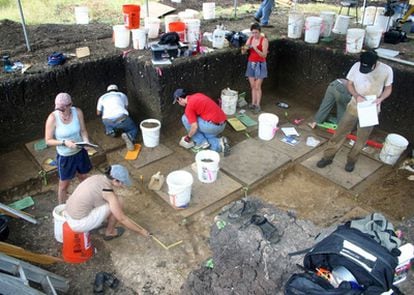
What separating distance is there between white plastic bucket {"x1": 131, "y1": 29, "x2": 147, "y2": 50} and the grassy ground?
328 centimetres

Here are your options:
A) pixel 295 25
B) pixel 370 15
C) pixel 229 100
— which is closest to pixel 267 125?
pixel 229 100

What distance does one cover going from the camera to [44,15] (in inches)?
415

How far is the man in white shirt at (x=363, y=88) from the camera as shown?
5012 mm

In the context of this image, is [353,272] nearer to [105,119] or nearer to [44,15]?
[105,119]

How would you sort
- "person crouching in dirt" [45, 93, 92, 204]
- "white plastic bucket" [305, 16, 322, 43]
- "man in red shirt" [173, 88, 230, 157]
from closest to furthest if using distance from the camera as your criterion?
"person crouching in dirt" [45, 93, 92, 204], "man in red shirt" [173, 88, 230, 157], "white plastic bucket" [305, 16, 322, 43]

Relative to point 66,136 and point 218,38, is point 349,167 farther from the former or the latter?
point 66,136

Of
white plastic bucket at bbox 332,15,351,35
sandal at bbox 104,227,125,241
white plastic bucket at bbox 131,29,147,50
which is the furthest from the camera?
white plastic bucket at bbox 332,15,351,35

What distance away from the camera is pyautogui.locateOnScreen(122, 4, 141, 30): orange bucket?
6.60 meters

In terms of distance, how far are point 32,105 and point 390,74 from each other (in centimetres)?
562

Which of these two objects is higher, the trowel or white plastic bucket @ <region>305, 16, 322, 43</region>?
white plastic bucket @ <region>305, 16, 322, 43</region>

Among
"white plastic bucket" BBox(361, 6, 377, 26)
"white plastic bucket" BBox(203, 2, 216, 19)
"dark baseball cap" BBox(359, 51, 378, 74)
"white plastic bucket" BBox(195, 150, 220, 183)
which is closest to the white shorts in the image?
"white plastic bucket" BBox(195, 150, 220, 183)

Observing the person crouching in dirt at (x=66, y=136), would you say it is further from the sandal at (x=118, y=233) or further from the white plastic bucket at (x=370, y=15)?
the white plastic bucket at (x=370, y=15)

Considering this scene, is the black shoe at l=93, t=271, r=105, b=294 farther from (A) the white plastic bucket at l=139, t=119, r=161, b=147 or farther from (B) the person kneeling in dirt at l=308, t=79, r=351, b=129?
(B) the person kneeling in dirt at l=308, t=79, r=351, b=129

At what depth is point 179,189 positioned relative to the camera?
4719 mm
